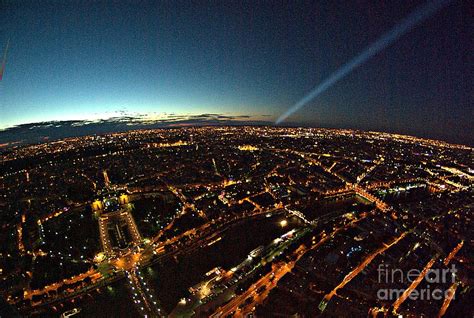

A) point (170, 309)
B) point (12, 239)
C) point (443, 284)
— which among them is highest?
point (12, 239)

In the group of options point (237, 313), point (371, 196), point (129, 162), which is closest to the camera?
point (237, 313)

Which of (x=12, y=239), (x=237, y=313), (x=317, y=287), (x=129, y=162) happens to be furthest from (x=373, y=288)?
(x=129, y=162)

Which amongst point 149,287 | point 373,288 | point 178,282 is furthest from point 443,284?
point 149,287

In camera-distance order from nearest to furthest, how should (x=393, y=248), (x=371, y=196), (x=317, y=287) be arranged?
(x=317, y=287)
(x=393, y=248)
(x=371, y=196)

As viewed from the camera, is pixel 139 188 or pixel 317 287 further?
pixel 139 188

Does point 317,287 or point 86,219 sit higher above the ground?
point 86,219

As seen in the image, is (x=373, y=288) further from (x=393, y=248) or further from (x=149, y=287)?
(x=149, y=287)

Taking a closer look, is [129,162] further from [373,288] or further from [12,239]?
[373,288]
